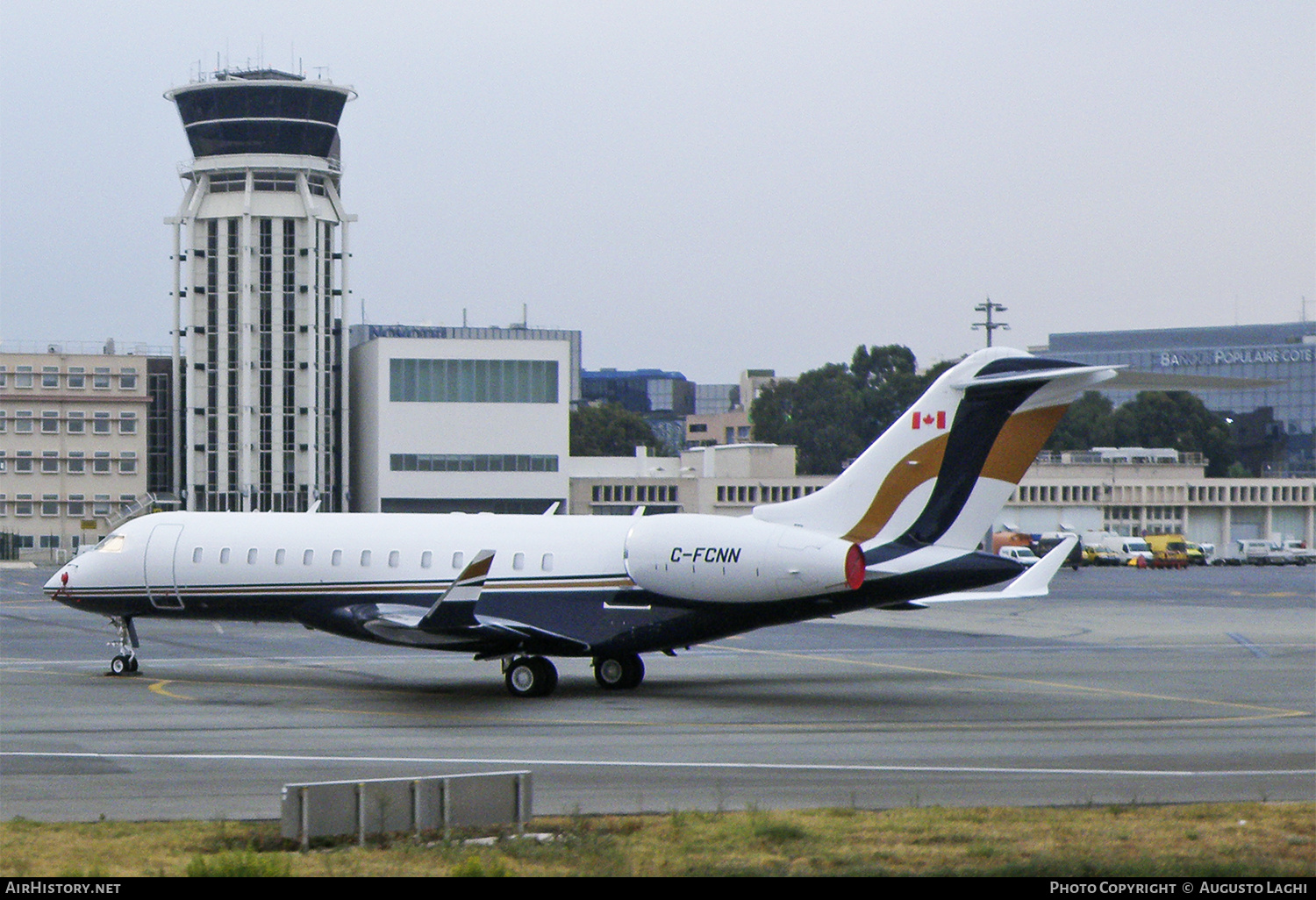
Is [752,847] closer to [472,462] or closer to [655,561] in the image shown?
[655,561]

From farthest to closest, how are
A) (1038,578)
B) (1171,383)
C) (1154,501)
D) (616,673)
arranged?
(1154,501) → (616,673) → (1038,578) → (1171,383)

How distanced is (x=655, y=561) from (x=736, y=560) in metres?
1.64

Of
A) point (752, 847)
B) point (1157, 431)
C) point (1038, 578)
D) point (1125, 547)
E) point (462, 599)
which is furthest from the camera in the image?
point (1157, 431)

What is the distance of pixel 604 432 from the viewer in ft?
547

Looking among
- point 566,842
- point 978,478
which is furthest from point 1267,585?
point 566,842

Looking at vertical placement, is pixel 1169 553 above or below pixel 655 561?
below

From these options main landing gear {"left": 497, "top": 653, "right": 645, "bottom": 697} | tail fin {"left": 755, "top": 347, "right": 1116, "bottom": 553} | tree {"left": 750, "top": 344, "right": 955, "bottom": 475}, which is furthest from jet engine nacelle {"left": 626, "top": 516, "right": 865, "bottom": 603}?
tree {"left": 750, "top": 344, "right": 955, "bottom": 475}

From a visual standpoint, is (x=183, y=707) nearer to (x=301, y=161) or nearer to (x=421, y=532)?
(x=421, y=532)

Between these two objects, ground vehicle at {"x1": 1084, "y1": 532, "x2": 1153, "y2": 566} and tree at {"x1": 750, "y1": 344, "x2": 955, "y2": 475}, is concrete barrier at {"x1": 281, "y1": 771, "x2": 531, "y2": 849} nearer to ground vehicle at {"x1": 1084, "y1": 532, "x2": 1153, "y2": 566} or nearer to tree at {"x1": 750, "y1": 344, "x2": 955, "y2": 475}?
ground vehicle at {"x1": 1084, "y1": 532, "x2": 1153, "y2": 566}

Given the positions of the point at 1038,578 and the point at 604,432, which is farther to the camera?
the point at 604,432

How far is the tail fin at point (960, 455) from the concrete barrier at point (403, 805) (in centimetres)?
1322

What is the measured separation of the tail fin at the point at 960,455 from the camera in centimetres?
2662

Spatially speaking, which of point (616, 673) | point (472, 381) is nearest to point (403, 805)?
point (616, 673)
